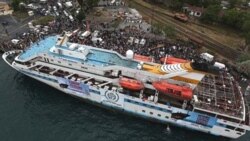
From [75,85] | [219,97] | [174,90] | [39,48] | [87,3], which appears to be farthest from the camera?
[87,3]

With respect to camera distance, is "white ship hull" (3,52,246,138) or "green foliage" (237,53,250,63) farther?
"green foliage" (237,53,250,63)

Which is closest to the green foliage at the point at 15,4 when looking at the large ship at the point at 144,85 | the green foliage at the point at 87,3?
the green foliage at the point at 87,3

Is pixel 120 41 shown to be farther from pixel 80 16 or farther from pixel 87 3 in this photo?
pixel 87 3

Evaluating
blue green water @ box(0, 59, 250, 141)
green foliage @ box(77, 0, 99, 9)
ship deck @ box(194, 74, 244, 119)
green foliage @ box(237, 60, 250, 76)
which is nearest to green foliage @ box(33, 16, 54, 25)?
green foliage @ box(77, 0, 99, 9)

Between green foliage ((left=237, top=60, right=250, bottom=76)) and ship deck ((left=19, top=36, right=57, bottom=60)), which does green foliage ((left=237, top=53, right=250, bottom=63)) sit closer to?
green foliage ((left=237, top=60, right=250, bottom=76))

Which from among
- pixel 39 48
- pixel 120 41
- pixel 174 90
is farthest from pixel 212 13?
pixel 39 48

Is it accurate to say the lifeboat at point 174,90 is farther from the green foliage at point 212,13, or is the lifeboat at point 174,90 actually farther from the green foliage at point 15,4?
the green foliage at point 15,4
